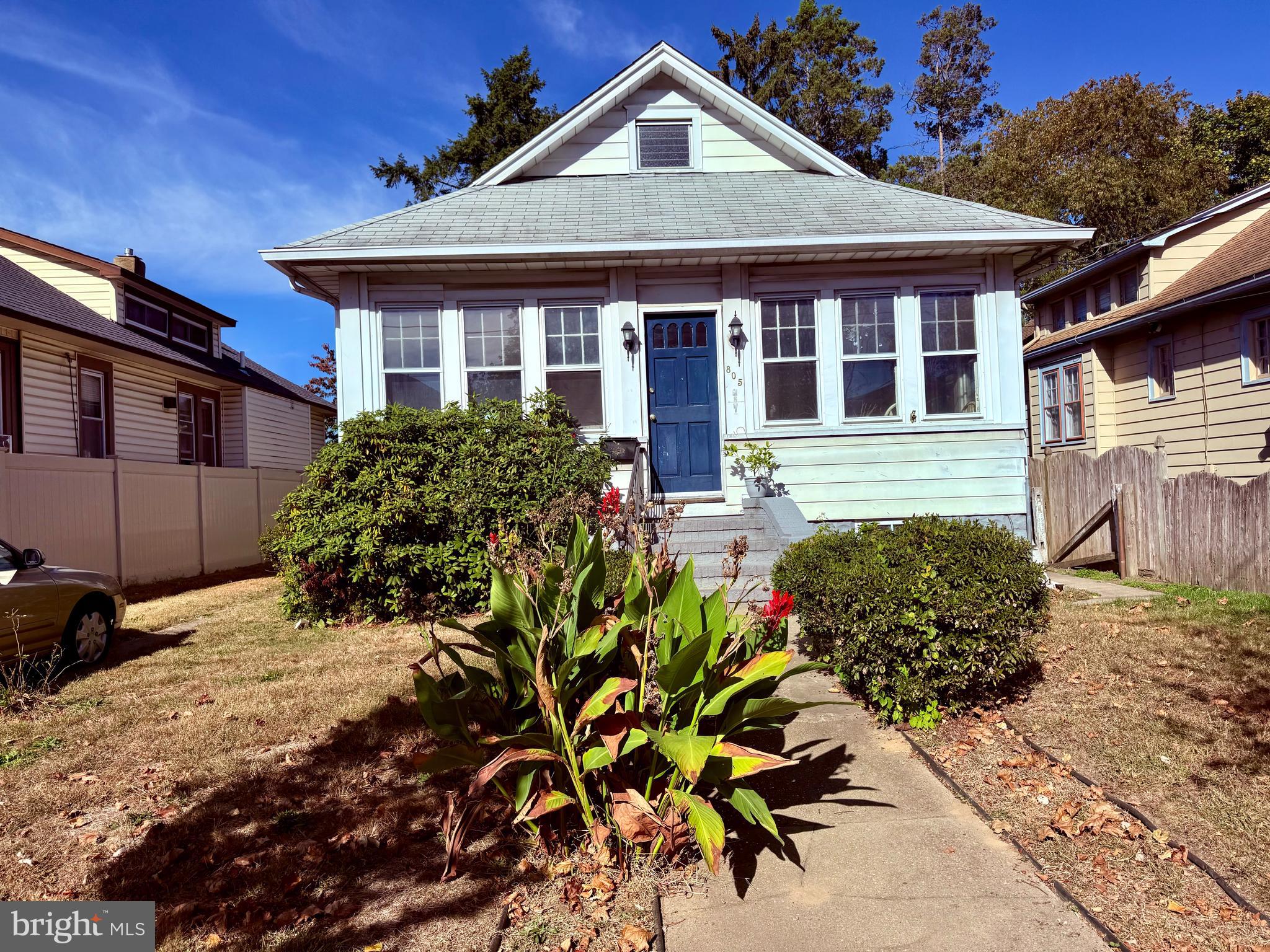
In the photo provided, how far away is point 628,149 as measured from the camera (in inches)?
467

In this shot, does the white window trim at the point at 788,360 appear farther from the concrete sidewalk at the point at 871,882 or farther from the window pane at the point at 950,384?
the concrete sidewalk at the point at 871,882

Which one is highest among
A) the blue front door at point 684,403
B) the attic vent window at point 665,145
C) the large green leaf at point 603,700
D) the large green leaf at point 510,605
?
the attic vent window at point 665,145

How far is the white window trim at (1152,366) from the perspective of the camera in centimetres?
1435

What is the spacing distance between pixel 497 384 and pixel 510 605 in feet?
23.9

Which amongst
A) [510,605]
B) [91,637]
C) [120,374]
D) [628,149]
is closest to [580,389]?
[628,149]

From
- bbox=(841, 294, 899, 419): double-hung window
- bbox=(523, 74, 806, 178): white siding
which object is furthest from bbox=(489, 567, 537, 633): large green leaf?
bbox=(523, 74, 806, 178): white siding

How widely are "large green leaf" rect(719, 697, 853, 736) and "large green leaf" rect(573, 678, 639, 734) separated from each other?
0.46 metres

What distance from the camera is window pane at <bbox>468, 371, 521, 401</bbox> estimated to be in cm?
1009

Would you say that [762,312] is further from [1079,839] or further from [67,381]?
[67,381]

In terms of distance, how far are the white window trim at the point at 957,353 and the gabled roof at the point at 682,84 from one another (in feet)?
8.95

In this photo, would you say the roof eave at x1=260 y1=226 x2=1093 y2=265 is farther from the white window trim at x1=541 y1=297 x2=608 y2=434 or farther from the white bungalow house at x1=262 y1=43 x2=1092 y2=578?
the white window trim at x1=541 y1=297 x2=608 y2=434

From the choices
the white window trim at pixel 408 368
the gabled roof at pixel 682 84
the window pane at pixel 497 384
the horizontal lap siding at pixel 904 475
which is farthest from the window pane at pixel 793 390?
the white window trim at pixel 408 368

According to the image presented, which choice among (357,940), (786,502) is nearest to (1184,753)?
(357,940)

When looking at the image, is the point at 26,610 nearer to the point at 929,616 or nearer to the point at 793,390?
the point at 929,616
